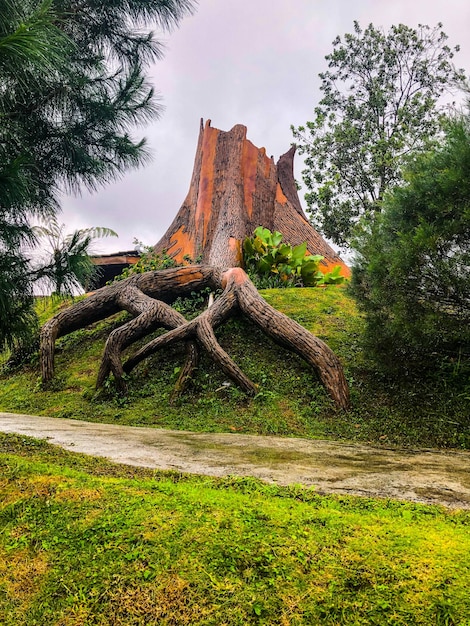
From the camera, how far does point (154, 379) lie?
6.71 m

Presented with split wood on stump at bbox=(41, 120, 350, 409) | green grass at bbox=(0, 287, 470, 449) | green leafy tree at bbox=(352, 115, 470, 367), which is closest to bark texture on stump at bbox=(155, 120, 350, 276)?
split wood on stump at bbox=(41, 120, 350, 409)

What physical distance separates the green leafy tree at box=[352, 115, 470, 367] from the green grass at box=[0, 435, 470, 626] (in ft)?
8.96

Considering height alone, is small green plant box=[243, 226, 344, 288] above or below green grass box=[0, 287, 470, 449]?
above

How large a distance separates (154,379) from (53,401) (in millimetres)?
1528

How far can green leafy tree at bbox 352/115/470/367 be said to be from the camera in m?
4.30

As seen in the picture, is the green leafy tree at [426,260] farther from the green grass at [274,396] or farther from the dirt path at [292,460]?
the dirt path at [292,460]

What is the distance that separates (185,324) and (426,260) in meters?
3.55

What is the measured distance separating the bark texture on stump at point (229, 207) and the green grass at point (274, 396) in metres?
3.95

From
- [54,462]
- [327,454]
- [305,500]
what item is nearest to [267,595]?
[305,500]

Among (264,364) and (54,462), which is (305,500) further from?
(264,364)

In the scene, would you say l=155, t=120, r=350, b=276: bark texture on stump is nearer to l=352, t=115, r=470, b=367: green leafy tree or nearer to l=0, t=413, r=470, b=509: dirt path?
l=352, t=115, r=470, b=367: green leafy tree

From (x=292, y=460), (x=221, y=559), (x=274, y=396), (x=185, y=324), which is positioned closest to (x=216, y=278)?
(x=185, y=324)

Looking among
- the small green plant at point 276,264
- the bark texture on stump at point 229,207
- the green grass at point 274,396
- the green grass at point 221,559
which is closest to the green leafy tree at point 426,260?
the green grass at point 274,396

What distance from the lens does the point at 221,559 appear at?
159cm
